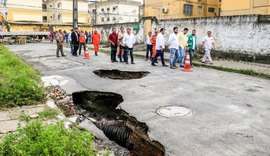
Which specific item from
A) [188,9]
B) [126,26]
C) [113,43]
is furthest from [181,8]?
[113,43]

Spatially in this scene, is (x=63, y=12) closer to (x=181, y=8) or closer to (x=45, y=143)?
(x=181, y=8)

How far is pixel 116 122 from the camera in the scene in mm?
4793

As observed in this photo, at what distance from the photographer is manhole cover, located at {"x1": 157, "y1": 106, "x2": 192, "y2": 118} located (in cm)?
505

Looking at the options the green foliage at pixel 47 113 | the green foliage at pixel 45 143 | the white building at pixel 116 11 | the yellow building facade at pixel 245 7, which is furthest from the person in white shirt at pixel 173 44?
the white building at pixel 116 11

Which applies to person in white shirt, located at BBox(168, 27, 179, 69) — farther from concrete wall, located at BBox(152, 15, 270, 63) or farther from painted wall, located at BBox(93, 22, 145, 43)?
painted wall, located at BBox(93, 22, 145, 43)

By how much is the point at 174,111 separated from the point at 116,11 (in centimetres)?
5668

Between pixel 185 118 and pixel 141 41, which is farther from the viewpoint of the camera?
pixel 141 41

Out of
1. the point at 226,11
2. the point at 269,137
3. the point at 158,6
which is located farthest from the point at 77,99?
the point at 158,6

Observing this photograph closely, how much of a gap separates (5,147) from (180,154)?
2.21m

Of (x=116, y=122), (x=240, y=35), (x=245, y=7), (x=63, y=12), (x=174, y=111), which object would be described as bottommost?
(x=116, y=122)

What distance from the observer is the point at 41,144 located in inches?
104

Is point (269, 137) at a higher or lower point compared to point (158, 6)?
lower

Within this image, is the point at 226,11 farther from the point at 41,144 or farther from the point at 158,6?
the point at 41,144

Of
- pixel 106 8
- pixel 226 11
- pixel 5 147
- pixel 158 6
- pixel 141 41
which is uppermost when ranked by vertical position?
pixel 106 8
